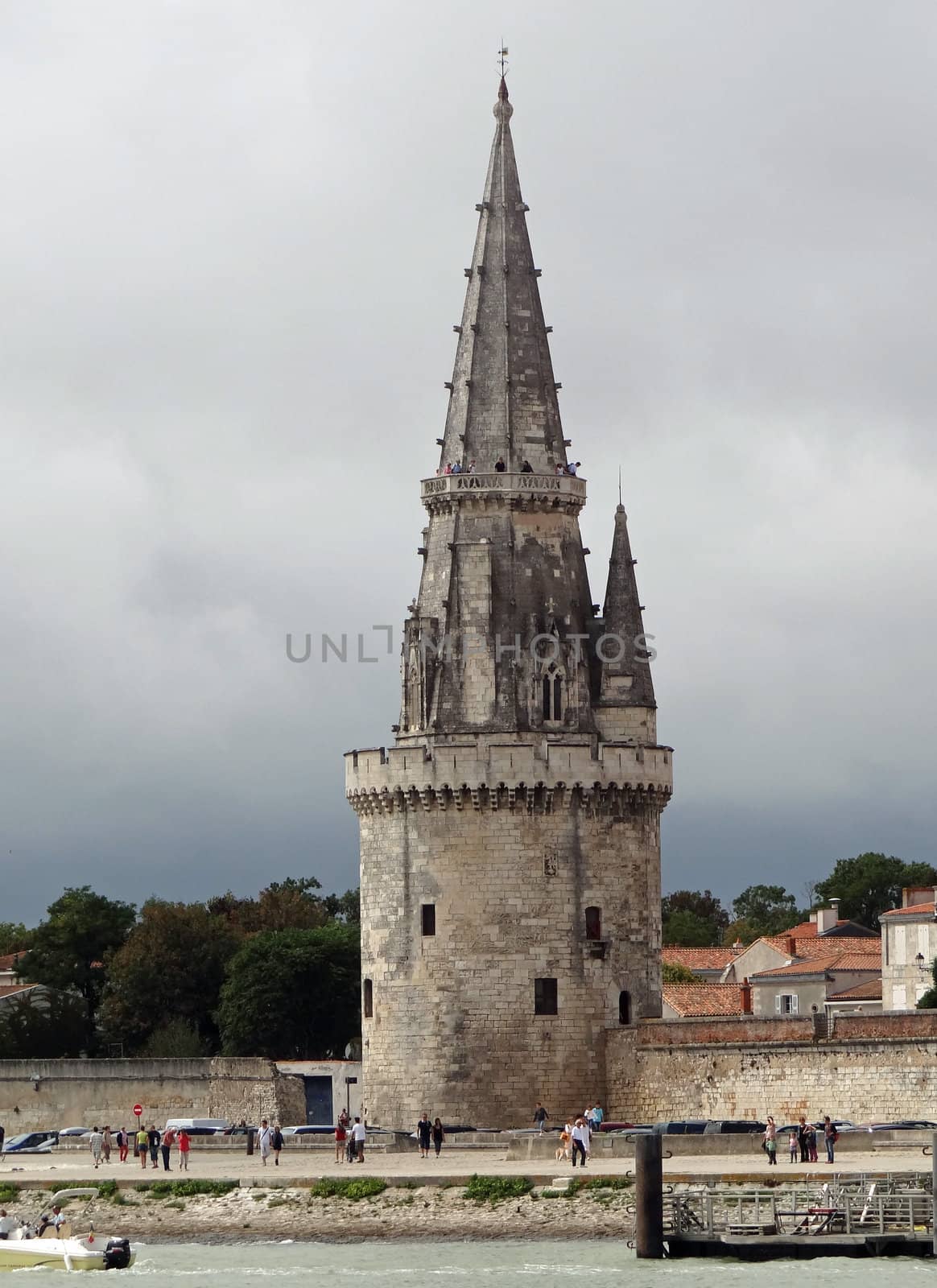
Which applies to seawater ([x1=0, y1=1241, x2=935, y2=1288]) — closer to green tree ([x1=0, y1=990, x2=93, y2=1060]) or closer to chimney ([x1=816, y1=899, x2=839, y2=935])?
green tree ([x1=0, y1=990, x2=93, y2=1060])

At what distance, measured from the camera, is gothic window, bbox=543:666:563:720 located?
7300 centimetres

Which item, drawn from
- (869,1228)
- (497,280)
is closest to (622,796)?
(497,280)

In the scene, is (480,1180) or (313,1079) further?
(313,1079)

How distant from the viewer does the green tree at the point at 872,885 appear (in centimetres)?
13788

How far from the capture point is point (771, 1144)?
62031 mm

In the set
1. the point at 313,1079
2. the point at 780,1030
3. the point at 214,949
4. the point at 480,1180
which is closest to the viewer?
the point at 480,1180

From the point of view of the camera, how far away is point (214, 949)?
103 m

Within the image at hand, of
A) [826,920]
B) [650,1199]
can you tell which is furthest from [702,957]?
[650,1199]

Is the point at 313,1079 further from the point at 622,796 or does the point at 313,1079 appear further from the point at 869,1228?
the point at 869,1228

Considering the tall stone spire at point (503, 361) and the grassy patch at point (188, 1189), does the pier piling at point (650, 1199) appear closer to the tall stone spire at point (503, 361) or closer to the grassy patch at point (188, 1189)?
the grassy patch at point (188, 1189)

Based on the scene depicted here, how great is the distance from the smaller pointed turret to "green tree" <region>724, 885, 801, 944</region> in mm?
69644

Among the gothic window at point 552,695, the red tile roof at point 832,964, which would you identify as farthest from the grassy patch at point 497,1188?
the red tile roof at point 832,964

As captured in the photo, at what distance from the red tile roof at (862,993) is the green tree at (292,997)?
15.0 meters

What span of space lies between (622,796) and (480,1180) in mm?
14116
